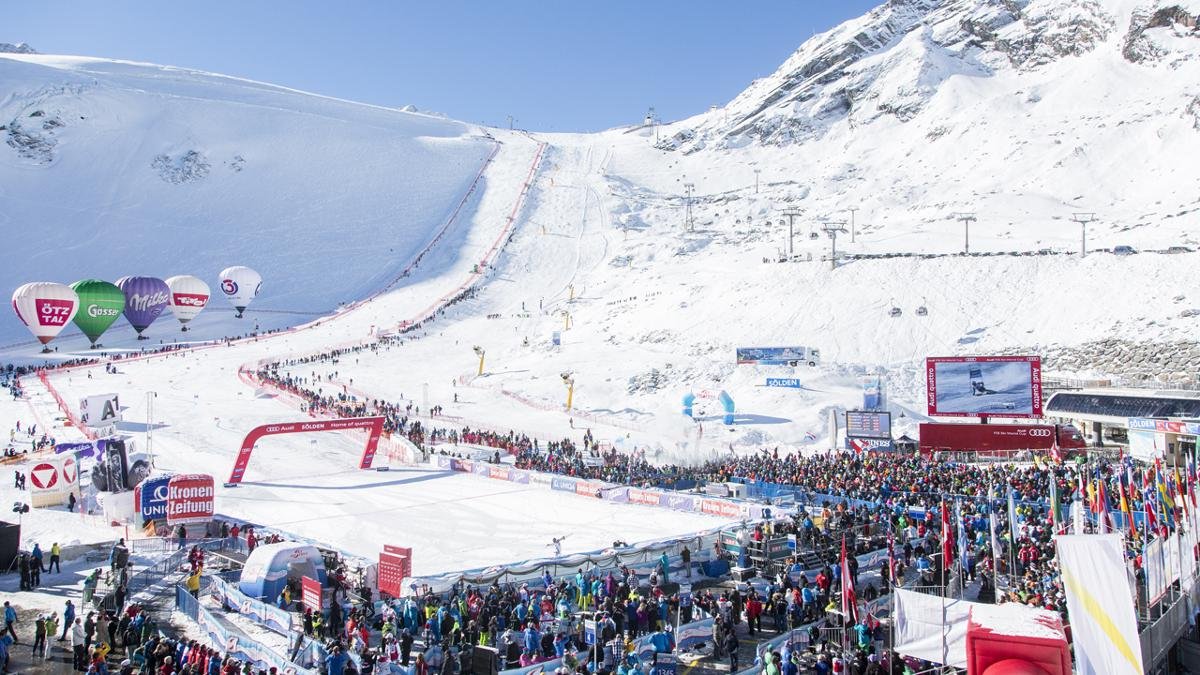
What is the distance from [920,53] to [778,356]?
10443cm

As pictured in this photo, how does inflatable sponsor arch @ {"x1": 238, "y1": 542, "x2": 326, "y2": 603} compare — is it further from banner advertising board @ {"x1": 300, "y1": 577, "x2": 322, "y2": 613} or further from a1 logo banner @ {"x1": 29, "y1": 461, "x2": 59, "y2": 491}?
a1 logo banner @ {"x1": 29, "y1": 461, "x2": 59, "y2": 491}

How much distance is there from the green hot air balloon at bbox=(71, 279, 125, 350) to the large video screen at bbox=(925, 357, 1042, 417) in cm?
3755

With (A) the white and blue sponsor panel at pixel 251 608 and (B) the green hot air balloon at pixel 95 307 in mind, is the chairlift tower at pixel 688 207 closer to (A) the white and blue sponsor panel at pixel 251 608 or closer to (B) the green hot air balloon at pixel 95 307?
(B) the green hot air balloon at pixel 95 307

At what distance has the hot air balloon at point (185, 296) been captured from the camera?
51.0 metres

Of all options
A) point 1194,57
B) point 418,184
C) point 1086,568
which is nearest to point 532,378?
point 1086,568

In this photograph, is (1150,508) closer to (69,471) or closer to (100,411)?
(69,471)

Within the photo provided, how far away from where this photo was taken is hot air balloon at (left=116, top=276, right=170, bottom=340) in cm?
4828

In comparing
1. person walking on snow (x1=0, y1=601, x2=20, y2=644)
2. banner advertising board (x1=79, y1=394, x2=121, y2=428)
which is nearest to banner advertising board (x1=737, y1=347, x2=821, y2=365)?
banner advertising board (x1=79, y1=394, x2=121, y2=428)

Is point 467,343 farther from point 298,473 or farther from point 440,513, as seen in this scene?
point 440,513

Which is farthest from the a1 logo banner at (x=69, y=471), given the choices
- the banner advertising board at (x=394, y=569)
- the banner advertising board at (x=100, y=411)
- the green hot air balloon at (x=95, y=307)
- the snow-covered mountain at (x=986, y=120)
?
the snow-covered mountain at (x=986, y=120)

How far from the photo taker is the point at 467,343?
2445 inches

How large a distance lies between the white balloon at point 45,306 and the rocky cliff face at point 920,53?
345 feet

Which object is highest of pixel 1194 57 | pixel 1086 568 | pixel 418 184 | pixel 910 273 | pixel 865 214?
pixel 1194 57

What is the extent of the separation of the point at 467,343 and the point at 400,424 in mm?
22097
